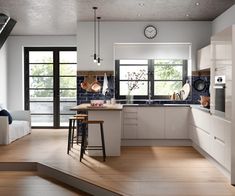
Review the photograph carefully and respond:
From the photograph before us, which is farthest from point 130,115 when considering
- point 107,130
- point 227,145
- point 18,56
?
point 18,56

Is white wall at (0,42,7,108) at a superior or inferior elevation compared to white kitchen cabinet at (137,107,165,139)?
superior

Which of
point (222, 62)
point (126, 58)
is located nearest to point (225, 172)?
point (222, 62)

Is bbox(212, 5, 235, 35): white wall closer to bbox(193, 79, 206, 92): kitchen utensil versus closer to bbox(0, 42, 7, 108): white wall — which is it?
bbox(193, 79, 206, 92): kitchen utensil

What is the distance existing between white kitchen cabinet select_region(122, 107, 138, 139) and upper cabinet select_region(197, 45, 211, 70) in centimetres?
158

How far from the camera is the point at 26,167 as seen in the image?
570 centimetres

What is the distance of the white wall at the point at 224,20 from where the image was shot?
6.35 m

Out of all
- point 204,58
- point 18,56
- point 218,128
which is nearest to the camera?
point 218,128

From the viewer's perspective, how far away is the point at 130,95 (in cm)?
807

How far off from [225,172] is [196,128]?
182cm

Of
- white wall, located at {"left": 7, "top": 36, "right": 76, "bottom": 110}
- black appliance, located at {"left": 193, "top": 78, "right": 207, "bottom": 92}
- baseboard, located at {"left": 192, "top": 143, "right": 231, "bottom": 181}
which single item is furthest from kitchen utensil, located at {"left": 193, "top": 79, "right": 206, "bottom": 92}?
white wall, located at {"left": 7, "top": 36, "right": 76, "bottom": 110}

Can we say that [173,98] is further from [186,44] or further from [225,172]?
[225,172]

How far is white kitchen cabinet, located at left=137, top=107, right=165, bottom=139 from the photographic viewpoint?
736 cm

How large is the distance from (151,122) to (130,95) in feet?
3.19

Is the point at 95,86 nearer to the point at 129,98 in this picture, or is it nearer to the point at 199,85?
the point at 129,98
